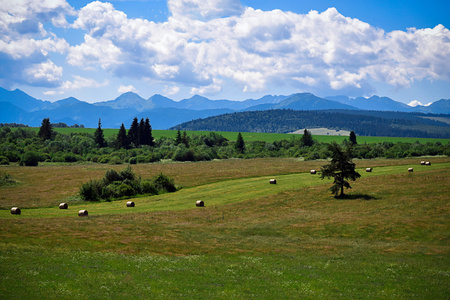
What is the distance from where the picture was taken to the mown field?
20203 mm

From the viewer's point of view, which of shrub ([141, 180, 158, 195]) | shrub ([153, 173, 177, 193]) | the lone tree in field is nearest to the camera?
the lone tree in field

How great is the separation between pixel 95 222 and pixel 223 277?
20.3 metres

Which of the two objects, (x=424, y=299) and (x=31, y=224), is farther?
(x=31, y=224)

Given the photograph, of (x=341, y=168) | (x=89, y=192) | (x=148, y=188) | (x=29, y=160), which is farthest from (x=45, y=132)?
(x=341, y=168)

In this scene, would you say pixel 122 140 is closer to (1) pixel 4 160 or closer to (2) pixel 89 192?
(1) pixel 4 160

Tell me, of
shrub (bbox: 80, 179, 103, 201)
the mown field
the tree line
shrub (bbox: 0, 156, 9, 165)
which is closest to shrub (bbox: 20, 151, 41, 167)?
the tree line

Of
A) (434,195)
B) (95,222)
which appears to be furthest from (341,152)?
(95,222)

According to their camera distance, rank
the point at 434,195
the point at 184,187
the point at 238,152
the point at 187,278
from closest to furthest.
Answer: the point at 187,278 → the point at 434,195 → the point at 184,187 → the point at 238,152

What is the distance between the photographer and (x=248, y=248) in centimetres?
3156

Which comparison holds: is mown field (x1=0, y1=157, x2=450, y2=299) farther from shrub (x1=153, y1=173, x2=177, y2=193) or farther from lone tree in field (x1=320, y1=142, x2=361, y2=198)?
shrub (x1=153, y1=173, x2=177, y2=193)

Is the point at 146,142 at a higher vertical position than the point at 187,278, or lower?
higher

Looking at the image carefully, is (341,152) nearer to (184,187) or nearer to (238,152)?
(184,187)

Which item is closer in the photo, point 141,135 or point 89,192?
point 89,192

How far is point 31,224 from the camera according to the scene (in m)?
33.3
